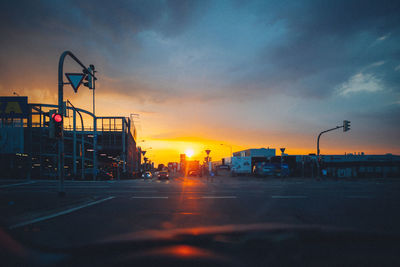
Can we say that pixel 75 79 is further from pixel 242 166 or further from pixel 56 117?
pixel 242 166

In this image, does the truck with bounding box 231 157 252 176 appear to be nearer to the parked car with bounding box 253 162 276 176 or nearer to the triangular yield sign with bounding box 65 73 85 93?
the parked car with bounding box 253 162 276 176

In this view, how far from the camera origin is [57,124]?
787 cm

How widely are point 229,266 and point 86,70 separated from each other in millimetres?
9845

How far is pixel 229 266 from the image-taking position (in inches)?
87.5

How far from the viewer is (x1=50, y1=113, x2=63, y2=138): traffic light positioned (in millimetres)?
7798

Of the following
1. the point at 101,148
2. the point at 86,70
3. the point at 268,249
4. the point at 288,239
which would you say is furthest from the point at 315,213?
the point at 101,148

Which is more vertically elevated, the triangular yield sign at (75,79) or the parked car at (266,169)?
the triangular yield sign at (75,79)

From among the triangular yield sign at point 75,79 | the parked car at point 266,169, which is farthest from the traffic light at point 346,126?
the triangular yield sign at point 75,79

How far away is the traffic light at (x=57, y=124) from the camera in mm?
7798

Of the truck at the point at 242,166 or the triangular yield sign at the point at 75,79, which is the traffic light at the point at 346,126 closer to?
the truck at the point at 242,166

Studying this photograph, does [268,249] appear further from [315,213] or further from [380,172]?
[380,172]

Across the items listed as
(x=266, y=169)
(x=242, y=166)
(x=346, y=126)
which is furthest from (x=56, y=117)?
(x=242, y=166)

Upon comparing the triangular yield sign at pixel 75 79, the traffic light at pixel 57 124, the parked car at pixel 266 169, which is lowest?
the parked car at pixel 266 169

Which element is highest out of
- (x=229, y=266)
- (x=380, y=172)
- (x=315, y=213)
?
(x=229, y=266)
